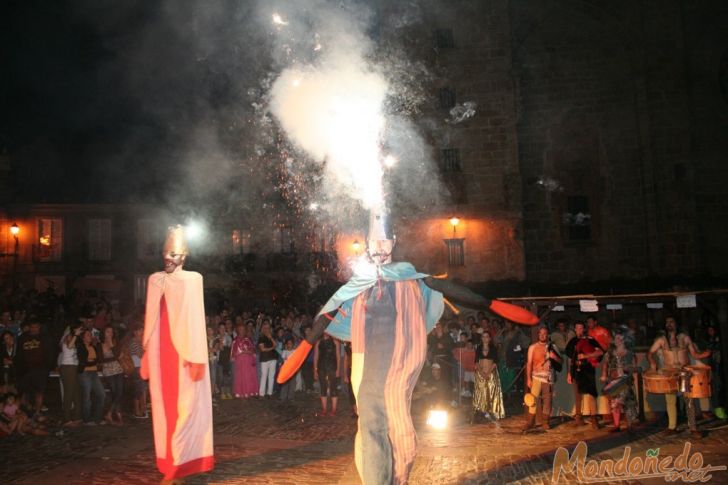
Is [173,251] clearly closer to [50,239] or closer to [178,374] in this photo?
[178,374]

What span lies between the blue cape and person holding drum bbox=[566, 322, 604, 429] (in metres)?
6.07

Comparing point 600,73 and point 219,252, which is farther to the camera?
point 219,252

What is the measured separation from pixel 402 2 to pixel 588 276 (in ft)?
46.7

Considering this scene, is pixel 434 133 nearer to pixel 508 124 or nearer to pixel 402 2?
pixel 508 124

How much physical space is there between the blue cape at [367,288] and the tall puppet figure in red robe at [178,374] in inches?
68.1

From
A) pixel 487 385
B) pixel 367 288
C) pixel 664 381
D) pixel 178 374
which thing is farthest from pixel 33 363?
pixel 664 381

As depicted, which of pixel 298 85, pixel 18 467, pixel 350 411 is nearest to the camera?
pixel 18 467

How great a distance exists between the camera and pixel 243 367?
13273 mm

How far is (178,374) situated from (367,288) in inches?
94.5

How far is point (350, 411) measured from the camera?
1153 centimetres

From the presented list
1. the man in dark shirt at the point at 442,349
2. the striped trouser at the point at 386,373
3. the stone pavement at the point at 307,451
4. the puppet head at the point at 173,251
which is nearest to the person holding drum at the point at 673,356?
the stone pavement at the point at 307,451

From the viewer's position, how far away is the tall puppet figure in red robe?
5.85 metres

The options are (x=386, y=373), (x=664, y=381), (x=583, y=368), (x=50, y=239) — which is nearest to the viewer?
(x=386, y=373)

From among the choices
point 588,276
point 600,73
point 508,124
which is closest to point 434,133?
point 508,124
